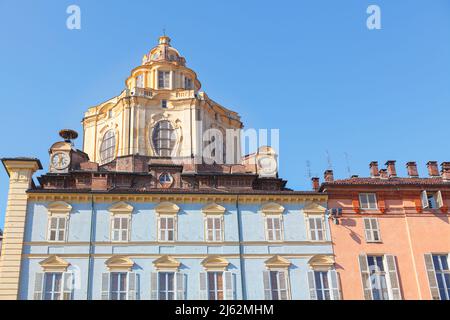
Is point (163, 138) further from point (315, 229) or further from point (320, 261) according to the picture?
point (320, 261)

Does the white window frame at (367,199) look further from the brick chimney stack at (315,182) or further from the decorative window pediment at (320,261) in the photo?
the decorative window pediment at (320,261)

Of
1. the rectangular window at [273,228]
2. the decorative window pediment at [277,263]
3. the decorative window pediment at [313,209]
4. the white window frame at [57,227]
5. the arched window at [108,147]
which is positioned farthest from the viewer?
the arched window at [108,147]

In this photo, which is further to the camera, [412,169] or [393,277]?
[412,169]

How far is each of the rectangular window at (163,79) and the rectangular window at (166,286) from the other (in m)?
26.9

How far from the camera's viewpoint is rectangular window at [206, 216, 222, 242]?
112 feet

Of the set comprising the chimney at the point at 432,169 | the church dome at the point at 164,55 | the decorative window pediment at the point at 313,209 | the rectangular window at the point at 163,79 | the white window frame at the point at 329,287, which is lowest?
the white window frame at the point at 329,287

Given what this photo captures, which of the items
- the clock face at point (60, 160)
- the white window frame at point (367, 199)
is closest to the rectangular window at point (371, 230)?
the white window frame at point (367, 199)

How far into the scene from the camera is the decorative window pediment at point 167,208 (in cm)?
3434

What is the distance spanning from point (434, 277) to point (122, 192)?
1858 centimetres

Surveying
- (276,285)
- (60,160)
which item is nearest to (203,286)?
(276,285)

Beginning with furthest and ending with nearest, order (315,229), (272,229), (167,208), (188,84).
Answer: (188,84), (315,229), (272,229), (167,208)

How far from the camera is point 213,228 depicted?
34.3m

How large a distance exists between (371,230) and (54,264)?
18332 mm

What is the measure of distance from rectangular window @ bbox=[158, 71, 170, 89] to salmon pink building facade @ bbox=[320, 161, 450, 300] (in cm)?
2368
